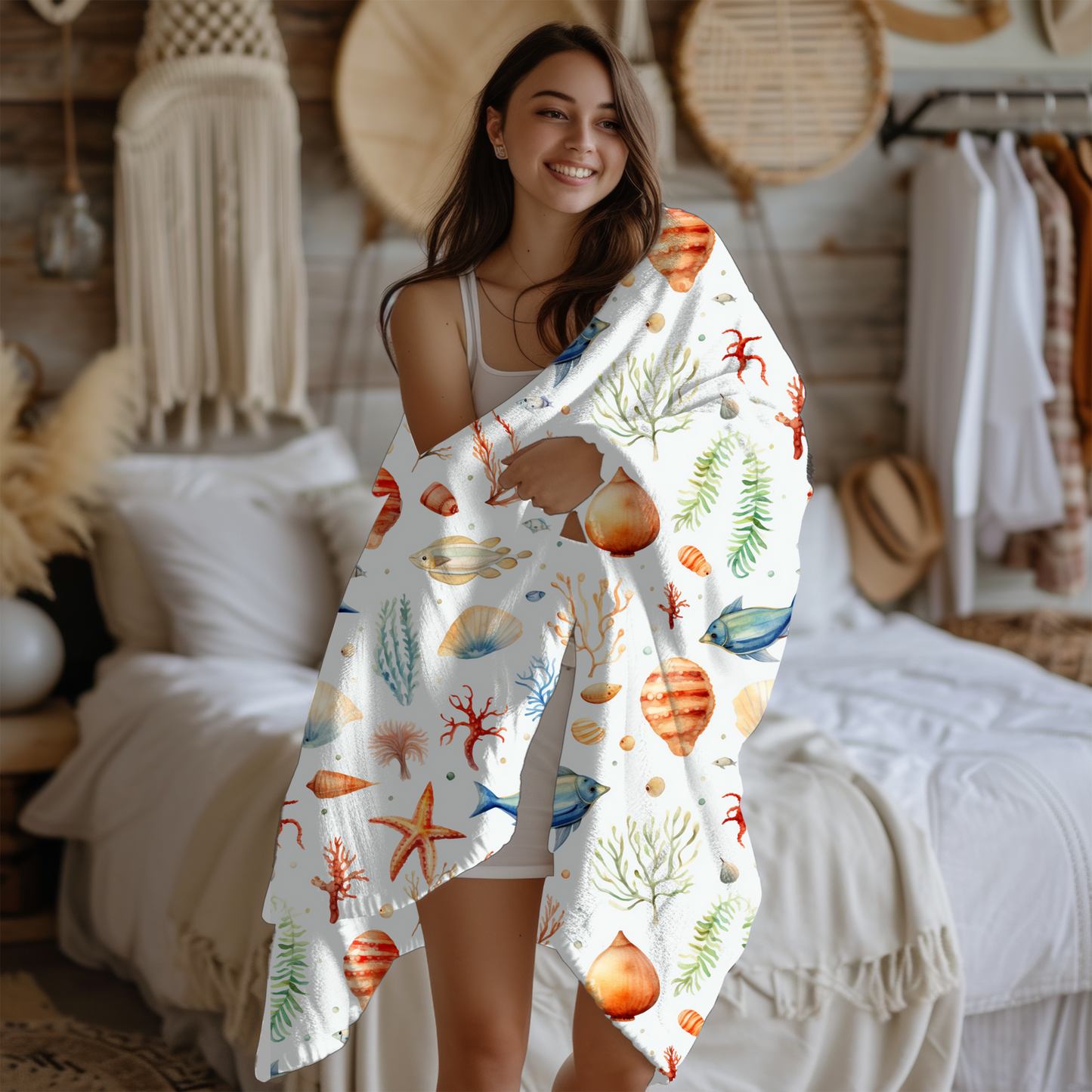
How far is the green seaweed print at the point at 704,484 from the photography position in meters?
1.14

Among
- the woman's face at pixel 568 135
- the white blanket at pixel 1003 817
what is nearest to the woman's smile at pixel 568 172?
the woman's face at pixel 568 135

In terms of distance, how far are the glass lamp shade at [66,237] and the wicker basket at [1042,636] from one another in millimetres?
2228

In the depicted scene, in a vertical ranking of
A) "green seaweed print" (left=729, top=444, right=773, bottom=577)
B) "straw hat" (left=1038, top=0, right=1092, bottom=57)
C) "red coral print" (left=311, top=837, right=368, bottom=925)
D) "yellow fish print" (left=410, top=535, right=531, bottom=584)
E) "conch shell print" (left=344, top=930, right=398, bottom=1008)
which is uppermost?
"straw hat" (left=1038, top=0, right=1092, bottom=57)

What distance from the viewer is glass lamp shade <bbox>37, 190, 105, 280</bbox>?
2.58 metres

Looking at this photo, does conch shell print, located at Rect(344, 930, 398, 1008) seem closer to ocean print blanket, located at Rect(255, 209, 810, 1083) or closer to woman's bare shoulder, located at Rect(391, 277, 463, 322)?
ocean print blanket, located at Rect(255, 209, 810, 1083)

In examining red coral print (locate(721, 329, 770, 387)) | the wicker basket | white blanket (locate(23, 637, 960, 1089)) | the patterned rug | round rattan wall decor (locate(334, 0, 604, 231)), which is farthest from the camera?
round rattan wall decor (locate(334, 0, 604, 231))

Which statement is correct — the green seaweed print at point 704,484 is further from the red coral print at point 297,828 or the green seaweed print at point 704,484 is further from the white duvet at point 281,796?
the white duvet at point 281,796

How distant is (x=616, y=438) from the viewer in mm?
1124

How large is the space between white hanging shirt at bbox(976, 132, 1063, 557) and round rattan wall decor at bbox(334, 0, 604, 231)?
43.3 inches

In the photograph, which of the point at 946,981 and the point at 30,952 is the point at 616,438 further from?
the point at 30,952

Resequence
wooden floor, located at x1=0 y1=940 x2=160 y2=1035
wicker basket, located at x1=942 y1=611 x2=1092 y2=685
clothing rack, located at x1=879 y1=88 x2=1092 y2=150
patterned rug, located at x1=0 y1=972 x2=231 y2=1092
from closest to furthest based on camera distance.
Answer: patterned rug, located at x1=0 y1=972 x2=231 y2=1092 < wooden floor, located at x1=0 y1=940 x2=160 y2=1035 < wicker basket, located at x1=942 y1=611 x2=1092 y2=685 < clothing rack, located at x1=879 y1=88 x2=1092 y2=150

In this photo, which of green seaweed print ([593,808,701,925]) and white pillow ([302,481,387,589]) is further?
white pillow ([302,481,387,589])

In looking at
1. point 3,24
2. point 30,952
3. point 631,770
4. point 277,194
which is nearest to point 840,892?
point 631,770

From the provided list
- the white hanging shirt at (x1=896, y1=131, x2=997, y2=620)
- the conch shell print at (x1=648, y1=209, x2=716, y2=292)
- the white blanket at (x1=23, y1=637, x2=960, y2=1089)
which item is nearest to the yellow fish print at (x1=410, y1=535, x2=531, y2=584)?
the conch shell print at (x1=648, y1=209, x2=716, y2=292)
